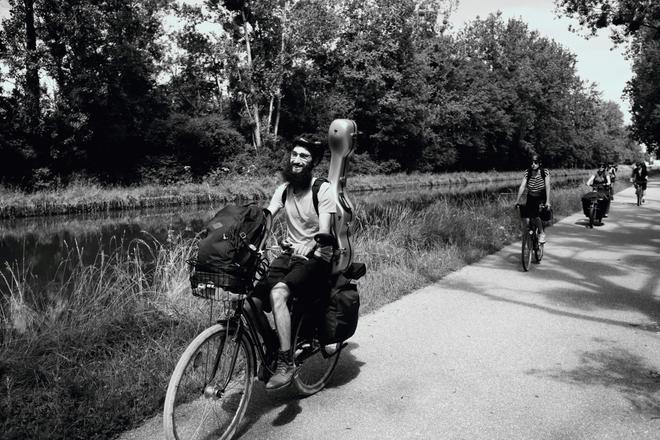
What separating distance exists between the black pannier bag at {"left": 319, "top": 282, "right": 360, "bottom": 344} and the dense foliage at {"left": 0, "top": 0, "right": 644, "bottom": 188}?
24.5 metres

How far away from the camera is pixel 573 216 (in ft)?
55.5

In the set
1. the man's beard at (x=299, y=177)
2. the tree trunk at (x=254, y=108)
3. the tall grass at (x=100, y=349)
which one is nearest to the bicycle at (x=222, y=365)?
the man's beard at (x=299, y=177)

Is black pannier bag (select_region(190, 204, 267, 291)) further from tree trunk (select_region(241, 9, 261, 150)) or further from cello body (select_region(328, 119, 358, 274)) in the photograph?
tree trunk (select_region(241, 9, 261, 150))

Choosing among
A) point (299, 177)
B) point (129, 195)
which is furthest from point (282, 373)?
point (129, 195)

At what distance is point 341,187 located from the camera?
4.11 m

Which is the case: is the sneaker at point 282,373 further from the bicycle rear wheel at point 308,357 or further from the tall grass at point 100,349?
the tall grass at point 100,349

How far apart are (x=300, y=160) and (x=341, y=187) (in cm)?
70

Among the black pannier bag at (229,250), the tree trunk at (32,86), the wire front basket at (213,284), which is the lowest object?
the wire front basket at (213,284)

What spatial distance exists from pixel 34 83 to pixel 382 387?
27395 millimetres

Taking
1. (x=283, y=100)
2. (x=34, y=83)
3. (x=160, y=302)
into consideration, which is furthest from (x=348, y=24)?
(x=160, y=302)

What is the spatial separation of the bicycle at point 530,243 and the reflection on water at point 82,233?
557cm

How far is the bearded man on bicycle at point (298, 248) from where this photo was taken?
328 centimetres

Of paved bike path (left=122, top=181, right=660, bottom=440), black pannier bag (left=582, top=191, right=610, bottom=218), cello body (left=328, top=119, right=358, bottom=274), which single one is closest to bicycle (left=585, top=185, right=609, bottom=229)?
black pannier bag (left=582, top=191, right=610, bottom=218)

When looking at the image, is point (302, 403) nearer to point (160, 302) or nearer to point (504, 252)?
point (160, 302)
